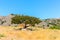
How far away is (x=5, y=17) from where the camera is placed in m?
72.1

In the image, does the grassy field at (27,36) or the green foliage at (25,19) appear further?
the green foliage at (25,19)

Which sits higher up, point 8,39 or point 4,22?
point 8,39

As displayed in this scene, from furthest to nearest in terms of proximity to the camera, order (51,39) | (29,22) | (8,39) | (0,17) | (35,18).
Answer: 1. (0,17)
2. (35,18)
3. (29,22)
4. (51,39)
5. (8,39)

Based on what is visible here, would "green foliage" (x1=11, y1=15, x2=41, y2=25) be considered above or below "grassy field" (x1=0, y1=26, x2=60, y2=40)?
below

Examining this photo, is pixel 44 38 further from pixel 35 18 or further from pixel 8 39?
pixel 35 18

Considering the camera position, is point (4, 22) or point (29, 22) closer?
point (29, 22)

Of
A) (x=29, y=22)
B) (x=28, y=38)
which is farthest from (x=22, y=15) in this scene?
(x=28, y=38)

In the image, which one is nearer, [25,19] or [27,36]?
[27,36]

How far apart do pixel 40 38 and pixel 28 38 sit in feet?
4.77

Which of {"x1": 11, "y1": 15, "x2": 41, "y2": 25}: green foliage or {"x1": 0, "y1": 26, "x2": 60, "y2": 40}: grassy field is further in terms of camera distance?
{"x1": 11, "y1": 15, "x2": 41, "y2": 25}: green foliage

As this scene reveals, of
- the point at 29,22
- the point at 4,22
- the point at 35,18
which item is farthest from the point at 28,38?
the point at 4,22

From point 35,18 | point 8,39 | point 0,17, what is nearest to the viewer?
point 8,39

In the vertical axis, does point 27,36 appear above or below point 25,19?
above

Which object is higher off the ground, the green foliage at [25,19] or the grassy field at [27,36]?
the grassy field at [27,36]
